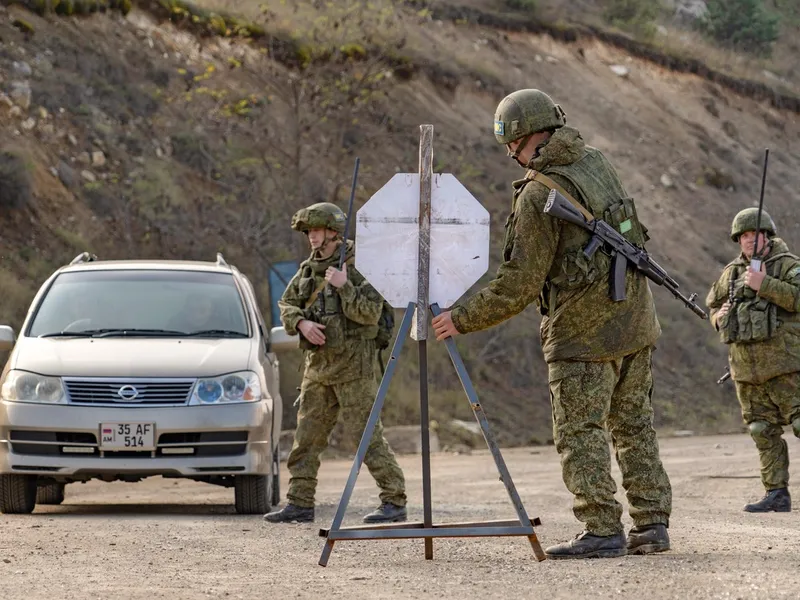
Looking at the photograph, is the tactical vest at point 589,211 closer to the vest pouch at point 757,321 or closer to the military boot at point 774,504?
the vest pouch at point 757,321

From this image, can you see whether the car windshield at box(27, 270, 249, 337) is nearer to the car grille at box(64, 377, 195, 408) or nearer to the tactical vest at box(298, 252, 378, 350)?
the car grille at box(64, 377, 195, 408)

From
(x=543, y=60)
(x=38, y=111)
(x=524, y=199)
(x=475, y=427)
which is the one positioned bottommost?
(x=475, y=427)

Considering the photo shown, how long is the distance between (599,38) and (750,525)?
34.9m

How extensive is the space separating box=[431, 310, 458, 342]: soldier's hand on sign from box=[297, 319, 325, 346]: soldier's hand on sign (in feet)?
9.98

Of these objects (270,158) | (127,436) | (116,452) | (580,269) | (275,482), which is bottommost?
(275,482)

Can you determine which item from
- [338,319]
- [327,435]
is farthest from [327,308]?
[327,435]

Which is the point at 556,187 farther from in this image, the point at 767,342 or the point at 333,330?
the point at 767,342

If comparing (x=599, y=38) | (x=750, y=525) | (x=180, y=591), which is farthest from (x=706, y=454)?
(x=599, y=38)

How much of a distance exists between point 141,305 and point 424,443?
15.5ft

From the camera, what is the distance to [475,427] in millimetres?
23047

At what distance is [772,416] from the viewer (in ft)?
37.8

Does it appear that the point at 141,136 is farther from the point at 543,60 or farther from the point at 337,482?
the point at 543,60

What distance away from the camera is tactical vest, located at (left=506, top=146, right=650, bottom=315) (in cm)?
727

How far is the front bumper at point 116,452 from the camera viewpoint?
10281 millimetres
